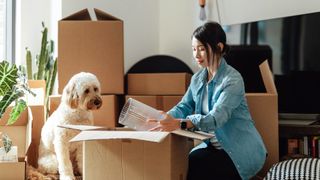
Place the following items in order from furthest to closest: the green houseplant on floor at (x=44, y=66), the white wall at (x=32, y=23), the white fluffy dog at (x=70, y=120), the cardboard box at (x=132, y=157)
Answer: the white wall at (x=32, y=23), the green houseplant on floor at (x=44, y=66), the white fluffy dog at (x=70, y=120), the cardboard box at (x=132, y=157)

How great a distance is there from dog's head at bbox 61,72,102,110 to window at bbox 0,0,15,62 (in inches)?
44.4

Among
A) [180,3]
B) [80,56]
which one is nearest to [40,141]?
[80,56]

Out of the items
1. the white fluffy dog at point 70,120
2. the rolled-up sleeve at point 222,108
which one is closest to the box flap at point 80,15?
the white fluffy dog at point 70,120

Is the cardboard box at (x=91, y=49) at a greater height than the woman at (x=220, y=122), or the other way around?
the cardboard box at (x=91, y=49)

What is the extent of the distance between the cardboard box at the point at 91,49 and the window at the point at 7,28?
0.89 metres

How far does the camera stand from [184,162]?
180 centimetres

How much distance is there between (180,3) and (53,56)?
3.45 feet

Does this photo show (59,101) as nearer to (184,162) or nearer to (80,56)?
(80,56)

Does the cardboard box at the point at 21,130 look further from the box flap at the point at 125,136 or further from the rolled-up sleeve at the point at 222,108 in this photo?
the rolled-up sleeve at the point at 222,108

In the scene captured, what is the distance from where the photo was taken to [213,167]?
1.85 meters

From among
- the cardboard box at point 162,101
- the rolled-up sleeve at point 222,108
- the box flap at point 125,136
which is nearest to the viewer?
the box flap at point 125,136

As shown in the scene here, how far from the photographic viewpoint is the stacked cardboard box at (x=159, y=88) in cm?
269

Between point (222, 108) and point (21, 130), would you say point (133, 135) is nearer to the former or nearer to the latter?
point (222, 108)

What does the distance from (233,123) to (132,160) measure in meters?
0.52
